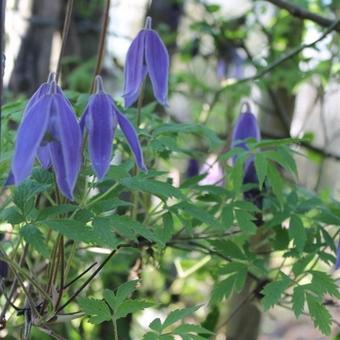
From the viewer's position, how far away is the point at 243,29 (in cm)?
303

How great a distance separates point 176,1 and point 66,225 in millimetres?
2128

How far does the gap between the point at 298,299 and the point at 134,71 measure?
0.50 m

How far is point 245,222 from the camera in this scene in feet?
4.40

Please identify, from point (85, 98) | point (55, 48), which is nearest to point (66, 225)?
point (85, 98)

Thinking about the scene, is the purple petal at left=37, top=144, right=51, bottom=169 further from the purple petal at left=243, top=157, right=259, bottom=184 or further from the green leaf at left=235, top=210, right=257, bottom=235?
the purple petal at left=243, top=157, right=259, bottom=184

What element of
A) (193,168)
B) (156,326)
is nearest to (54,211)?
(156,326)

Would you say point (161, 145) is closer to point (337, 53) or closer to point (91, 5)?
point (337, 53)

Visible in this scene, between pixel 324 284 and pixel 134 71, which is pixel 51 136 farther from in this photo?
pixel 324 284

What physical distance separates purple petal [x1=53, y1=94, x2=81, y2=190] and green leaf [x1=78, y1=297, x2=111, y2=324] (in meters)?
0.26

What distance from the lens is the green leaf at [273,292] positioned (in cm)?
123

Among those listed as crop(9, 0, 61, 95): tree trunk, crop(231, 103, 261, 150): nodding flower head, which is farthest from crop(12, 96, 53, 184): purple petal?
crop(9, 0, 61, 95): tree trunk

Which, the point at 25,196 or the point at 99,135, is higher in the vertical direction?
the point at 99,135

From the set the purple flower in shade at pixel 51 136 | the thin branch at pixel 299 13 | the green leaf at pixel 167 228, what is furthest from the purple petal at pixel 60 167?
the thin branch at pixel 299 13

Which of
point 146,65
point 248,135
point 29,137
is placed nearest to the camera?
point 29,137
